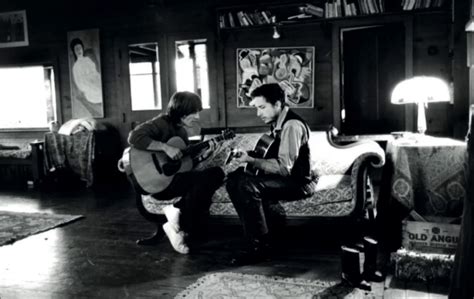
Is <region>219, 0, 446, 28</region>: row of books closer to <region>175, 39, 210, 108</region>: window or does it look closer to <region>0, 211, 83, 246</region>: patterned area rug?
<region>175, 39, 210, 108</region>: window

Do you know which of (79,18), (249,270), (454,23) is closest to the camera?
(249,270)

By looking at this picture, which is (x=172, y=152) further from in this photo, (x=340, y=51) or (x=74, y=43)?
(x=74, y=43)

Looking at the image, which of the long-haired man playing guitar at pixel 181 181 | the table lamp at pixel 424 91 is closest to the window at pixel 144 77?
the long-haired man playing guitar at pixel 181 181

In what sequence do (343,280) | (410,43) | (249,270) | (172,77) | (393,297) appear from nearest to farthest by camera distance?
(393,297), (343,280), (249,270), (410,43), (172,77)

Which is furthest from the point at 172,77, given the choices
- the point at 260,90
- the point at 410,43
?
the point at 260,90

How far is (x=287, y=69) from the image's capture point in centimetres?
605

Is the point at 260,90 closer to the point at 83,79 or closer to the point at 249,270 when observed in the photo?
the point at 249,270

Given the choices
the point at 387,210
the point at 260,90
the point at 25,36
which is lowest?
the point at 387,210

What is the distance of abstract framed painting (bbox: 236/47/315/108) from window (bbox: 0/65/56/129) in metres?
3.43

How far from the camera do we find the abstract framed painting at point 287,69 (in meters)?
6.00

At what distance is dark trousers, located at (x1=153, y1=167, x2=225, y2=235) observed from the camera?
337 centimetres

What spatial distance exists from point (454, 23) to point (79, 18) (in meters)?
5.37

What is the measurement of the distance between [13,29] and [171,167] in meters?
5.60

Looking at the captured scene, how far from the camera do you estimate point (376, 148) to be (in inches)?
146
